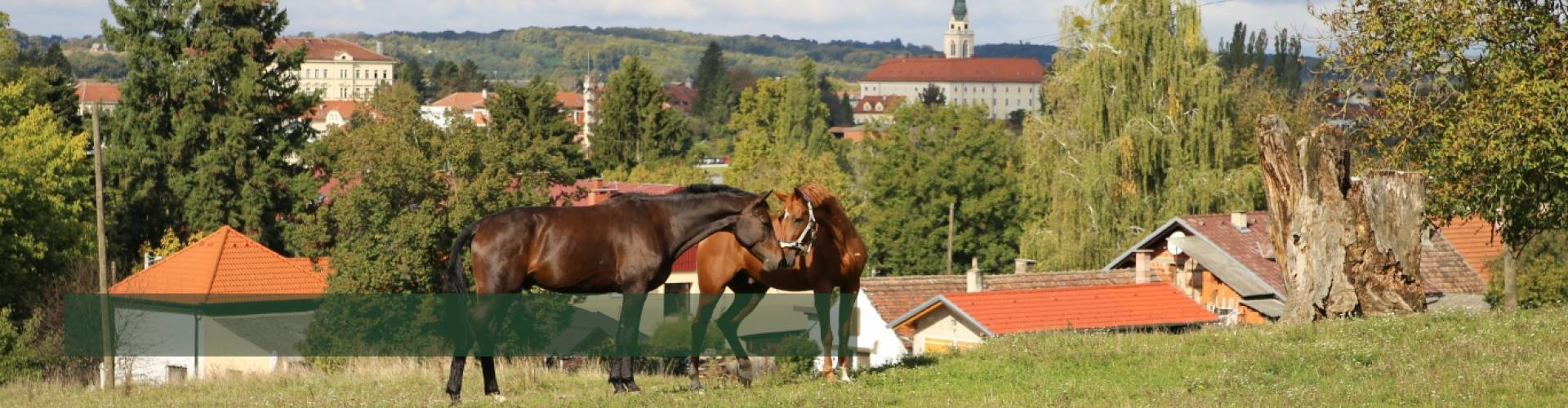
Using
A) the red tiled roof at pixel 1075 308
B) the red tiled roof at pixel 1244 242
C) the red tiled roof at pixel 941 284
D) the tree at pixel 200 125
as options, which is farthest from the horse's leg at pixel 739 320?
the tree at pixel 200 125

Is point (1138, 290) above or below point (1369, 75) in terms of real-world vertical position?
below

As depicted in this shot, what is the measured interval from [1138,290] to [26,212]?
3893cm

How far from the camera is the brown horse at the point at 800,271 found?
13.6m

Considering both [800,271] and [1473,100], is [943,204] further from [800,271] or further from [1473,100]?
[800,271]

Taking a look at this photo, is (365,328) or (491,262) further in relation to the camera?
(365,328)

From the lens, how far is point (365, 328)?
42.3 meters

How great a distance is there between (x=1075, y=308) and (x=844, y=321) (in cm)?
2801

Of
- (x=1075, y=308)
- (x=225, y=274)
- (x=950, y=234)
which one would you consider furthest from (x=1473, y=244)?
→ (x=225, y=274)

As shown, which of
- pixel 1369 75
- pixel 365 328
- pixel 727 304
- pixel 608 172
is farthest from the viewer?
pixel 608 172

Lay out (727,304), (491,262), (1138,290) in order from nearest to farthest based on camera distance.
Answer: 1. (491,262)
2. (727,304)
3. (1138,290)

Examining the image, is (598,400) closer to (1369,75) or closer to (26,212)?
(1369,75)

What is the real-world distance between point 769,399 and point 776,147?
11971 centimetres

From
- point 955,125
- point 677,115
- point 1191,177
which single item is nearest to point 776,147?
point 677,115

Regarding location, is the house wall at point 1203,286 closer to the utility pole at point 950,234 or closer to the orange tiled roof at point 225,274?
the orange tiled roof at point 225,274
